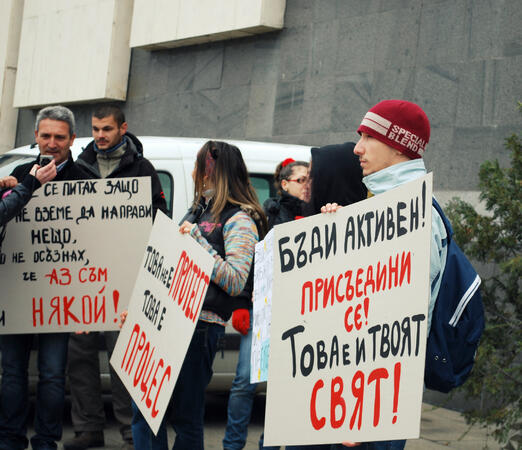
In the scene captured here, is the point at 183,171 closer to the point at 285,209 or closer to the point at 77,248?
the point at 285,209

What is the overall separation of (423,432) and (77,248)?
347cm

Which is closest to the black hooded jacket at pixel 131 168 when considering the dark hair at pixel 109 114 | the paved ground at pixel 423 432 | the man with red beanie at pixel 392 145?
the dark hair at pixel 109 114

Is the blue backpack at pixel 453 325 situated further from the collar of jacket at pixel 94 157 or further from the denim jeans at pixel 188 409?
the collar of jacket at pixel 94 157

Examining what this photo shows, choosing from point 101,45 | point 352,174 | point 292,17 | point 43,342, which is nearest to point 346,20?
point 292,17

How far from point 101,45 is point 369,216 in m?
11.6

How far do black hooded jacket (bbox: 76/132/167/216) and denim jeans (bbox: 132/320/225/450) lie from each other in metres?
1.39

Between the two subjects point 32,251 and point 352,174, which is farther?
point 32,251

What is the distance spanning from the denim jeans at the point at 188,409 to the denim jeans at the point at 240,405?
1.23m

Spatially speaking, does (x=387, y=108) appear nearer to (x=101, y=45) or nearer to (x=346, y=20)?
(x=346, y=20)

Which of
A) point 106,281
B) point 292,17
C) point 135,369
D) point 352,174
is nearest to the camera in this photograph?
point 352,174

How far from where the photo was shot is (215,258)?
13.5ft

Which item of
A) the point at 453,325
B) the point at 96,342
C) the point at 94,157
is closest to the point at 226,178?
the point at 94,157

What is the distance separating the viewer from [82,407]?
5.91m

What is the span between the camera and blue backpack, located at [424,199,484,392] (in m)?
2.96
